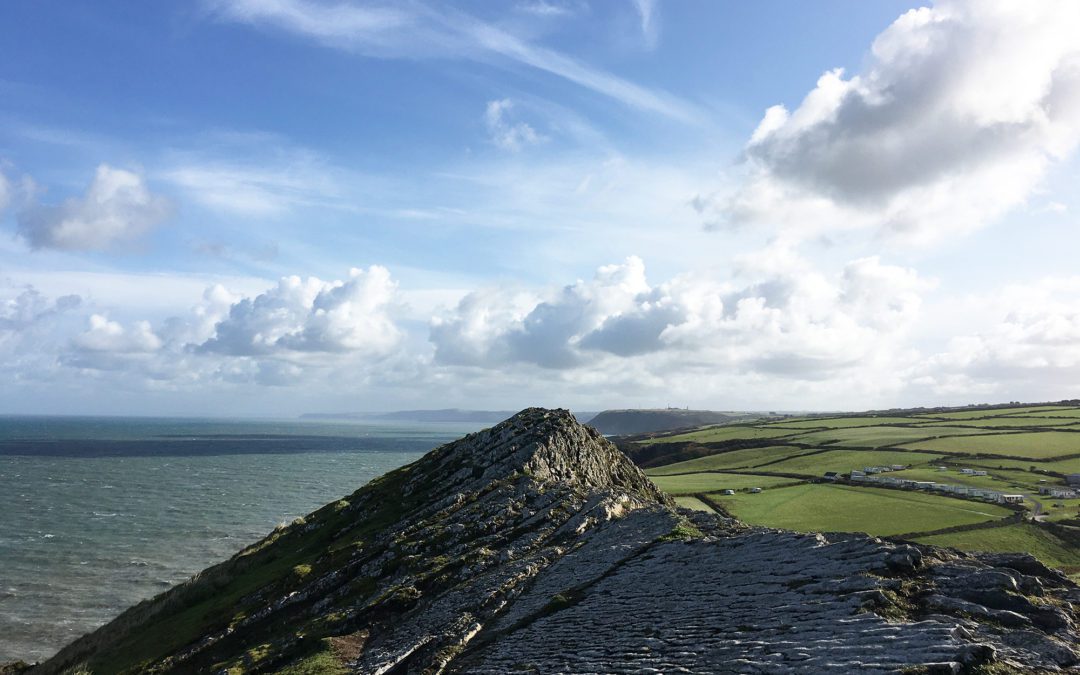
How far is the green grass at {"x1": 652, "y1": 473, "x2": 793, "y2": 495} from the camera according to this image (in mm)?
92375

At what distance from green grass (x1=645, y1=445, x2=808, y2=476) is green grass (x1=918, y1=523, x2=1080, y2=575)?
211 ft

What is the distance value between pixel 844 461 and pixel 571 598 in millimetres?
107815

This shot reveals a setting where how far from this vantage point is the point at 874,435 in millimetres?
150125

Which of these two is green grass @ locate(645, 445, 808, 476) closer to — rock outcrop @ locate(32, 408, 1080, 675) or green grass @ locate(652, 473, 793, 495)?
green grass @ locate(652, 473, 793, 495)

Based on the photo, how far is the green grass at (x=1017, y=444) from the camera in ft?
362

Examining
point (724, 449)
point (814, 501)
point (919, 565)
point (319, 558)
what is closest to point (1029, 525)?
point (814, 501)

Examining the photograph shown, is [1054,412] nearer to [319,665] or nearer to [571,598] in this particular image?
[571,598]

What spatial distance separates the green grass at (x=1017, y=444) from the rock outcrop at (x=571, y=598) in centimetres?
9312

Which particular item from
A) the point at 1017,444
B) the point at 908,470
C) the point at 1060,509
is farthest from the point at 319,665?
the point at 1017,444

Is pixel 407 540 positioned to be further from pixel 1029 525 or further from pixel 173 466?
pixel 173 466

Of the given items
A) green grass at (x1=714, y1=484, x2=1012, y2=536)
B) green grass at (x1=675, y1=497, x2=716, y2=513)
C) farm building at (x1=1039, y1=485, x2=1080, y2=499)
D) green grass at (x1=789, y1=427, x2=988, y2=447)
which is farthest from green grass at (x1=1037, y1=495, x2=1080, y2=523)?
green grass at (x1=789, y1=427, x2=988, y2=447)

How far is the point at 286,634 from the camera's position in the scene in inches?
1298

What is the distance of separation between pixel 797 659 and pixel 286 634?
27118mm

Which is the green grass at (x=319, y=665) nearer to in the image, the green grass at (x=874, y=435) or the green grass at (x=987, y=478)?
the green grass at (x=987, y=478)
